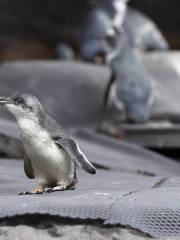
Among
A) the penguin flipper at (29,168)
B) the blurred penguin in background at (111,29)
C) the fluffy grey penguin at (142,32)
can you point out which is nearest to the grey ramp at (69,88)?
the blurred penguin in background at (111,29)

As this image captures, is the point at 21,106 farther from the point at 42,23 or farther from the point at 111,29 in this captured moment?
the point at 42,23

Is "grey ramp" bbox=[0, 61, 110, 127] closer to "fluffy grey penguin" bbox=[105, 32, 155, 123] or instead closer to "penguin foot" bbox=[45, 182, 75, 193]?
"fluffy grey penguin" bbox=[105, 32, 155, 123]

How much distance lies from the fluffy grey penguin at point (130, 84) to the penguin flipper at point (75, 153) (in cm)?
241

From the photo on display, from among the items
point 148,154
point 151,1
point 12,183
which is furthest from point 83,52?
point 12,183

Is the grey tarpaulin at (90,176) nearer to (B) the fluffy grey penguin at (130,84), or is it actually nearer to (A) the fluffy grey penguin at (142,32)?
(B) the fluffy grey penguin at (130,84)

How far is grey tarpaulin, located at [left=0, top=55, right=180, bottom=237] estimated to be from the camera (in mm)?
1886

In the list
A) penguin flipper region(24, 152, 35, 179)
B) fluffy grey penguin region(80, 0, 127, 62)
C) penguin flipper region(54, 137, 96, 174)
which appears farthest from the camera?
fluffy grey penguin region(80, 0, 127, 62)

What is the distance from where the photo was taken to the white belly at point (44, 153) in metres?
2.12

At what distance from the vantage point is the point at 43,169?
7.04ft

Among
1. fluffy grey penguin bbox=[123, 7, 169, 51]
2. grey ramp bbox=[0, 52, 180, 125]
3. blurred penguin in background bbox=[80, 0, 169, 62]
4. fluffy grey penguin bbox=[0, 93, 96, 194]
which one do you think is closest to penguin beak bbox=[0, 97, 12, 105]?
fluffy grey penguin bbox=[0, 93, 96, 194]

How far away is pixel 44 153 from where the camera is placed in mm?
2123

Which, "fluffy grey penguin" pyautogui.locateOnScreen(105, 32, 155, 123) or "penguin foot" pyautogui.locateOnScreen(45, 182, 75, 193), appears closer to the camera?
"penguin foot" pyautogui.locateOnScreen(45, 182, 75, 193)

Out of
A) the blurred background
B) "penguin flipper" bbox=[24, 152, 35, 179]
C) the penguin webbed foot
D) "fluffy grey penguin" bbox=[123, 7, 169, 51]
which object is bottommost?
the blurred background

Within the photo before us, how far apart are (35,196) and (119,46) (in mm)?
2700
